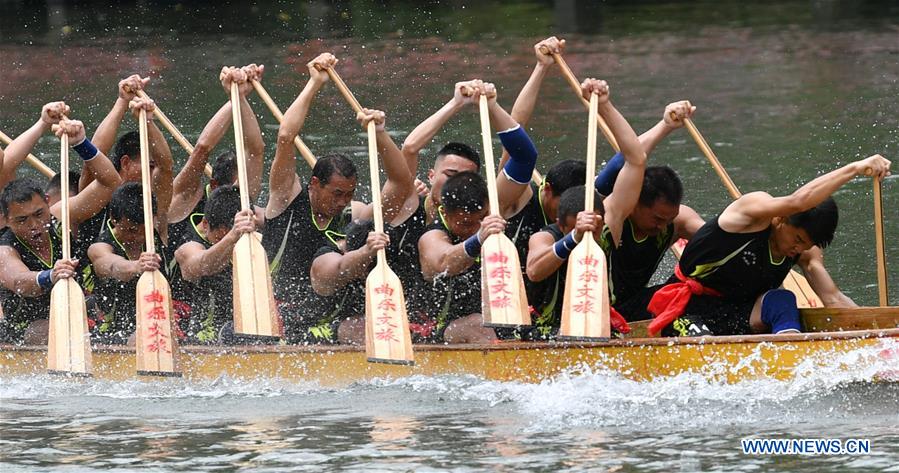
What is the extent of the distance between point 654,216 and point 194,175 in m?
2.95

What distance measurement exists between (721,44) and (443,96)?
6158 millimetres

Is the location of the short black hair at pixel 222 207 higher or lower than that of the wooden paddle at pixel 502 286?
higher

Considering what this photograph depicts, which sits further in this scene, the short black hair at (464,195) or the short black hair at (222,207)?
the short black hair at (222,207)

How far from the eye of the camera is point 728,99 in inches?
789

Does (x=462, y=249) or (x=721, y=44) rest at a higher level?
(x=721, y=44)

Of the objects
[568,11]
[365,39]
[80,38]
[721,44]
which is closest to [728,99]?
[721,44]

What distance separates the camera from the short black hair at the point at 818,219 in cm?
774

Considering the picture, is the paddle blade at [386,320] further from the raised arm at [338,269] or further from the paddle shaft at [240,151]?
the paddle shaft at [240,151]

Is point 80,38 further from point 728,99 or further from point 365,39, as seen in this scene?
point 728,99

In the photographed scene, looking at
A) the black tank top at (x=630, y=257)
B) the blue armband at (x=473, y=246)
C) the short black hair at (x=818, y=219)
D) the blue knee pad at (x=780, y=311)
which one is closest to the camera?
the short black hair at (x=818, y=219)

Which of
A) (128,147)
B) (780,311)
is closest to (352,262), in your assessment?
(128,147)

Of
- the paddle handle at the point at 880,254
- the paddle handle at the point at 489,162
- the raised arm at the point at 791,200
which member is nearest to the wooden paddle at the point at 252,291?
the paddle handle at the point at 489,162

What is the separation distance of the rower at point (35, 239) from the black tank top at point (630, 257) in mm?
2886

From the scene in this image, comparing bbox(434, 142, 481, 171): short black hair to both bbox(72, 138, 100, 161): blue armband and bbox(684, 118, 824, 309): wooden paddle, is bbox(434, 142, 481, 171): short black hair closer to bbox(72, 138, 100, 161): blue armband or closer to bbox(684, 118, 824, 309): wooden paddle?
bbox(684, 118, 824, 309): wooden paddle
